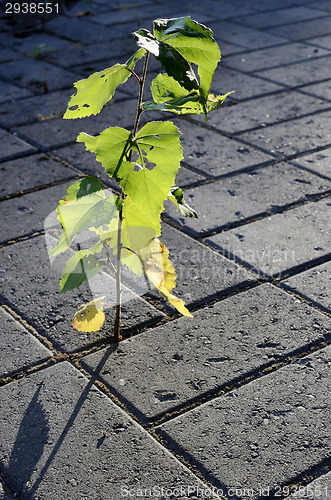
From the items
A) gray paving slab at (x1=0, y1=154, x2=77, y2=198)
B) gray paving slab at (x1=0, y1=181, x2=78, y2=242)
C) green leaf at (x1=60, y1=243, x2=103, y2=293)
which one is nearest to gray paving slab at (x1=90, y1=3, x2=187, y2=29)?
gray paving slab at (x1=0, y1=154, x2=77, y2=198)

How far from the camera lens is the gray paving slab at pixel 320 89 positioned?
539 centimetres

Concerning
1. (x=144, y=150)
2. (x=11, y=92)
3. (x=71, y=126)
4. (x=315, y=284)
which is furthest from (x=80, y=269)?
(x=11, y=92)

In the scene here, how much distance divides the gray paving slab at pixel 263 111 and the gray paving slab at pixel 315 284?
74.9 inches

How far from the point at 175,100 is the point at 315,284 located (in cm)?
142

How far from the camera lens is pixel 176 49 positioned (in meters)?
1.93

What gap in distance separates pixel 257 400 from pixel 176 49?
1325 mm

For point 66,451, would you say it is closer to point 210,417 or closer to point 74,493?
point 74,493

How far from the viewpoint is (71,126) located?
4.91 metres

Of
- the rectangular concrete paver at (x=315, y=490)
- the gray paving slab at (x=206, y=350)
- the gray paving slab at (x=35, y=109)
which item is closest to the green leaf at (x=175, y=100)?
the gray paving slab at (x=206, y=350)

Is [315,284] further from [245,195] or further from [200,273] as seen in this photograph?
[245,195]

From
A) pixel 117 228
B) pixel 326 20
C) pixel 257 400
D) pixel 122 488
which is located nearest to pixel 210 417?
pixel 257 400

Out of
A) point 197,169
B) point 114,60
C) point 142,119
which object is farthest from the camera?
point 114,60

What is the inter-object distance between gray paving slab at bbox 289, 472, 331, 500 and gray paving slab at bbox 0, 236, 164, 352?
1055 millimetres

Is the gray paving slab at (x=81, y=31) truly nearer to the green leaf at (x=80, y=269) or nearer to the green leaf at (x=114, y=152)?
the green leaf at (x=80, y=269)
